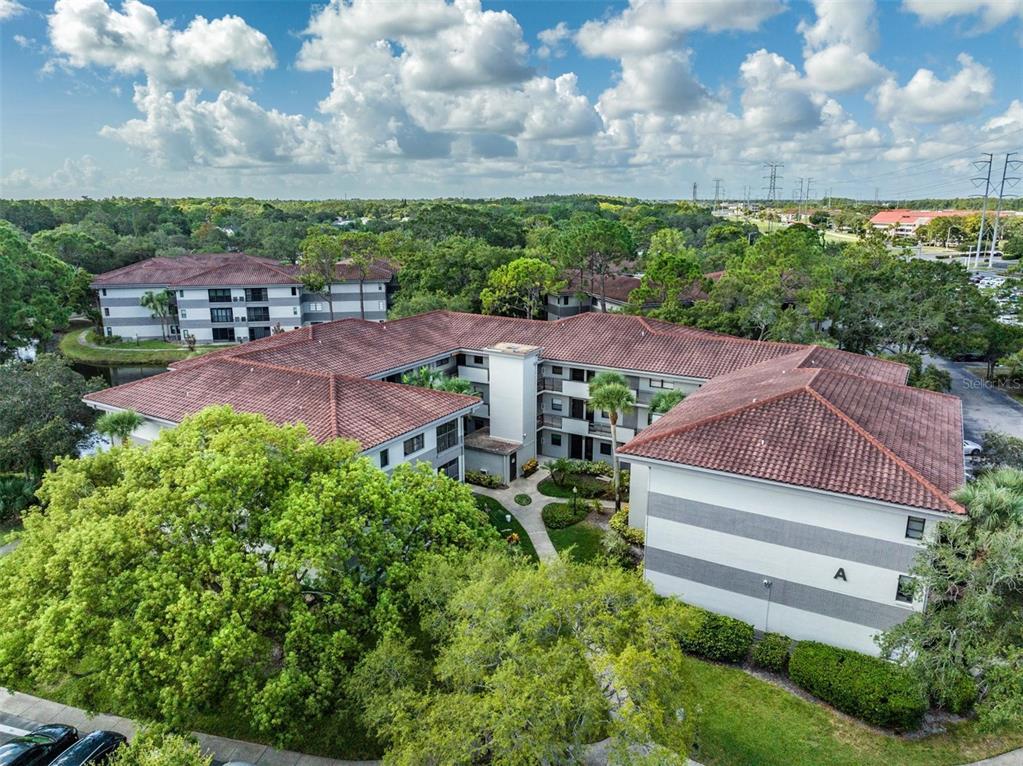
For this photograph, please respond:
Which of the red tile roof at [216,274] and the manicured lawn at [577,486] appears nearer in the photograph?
the manicured lawn at [577,486]

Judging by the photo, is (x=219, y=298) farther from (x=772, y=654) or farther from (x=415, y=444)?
(x=772, y=654)

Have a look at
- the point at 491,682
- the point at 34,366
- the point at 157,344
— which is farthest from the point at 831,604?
the point at 157,344

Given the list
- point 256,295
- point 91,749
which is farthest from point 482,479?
point 256,295

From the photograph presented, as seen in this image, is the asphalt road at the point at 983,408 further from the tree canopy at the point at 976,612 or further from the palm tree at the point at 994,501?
the tree canopy at the point at 976,612

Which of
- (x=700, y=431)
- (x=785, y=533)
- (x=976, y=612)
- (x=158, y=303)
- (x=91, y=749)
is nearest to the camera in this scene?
(x=976, y=612)

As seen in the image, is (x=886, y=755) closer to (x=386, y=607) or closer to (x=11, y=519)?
(x=386, y=607)

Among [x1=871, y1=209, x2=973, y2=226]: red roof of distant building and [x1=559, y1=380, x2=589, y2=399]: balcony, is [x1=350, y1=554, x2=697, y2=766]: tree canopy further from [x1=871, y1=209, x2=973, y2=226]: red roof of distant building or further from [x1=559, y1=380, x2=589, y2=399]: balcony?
[x1=871, y1=209, x2=973, y2=226]: red roof of distant building

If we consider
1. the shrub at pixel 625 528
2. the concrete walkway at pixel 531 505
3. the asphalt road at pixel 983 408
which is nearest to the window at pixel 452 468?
the concrete walkway at pixel 531 505
